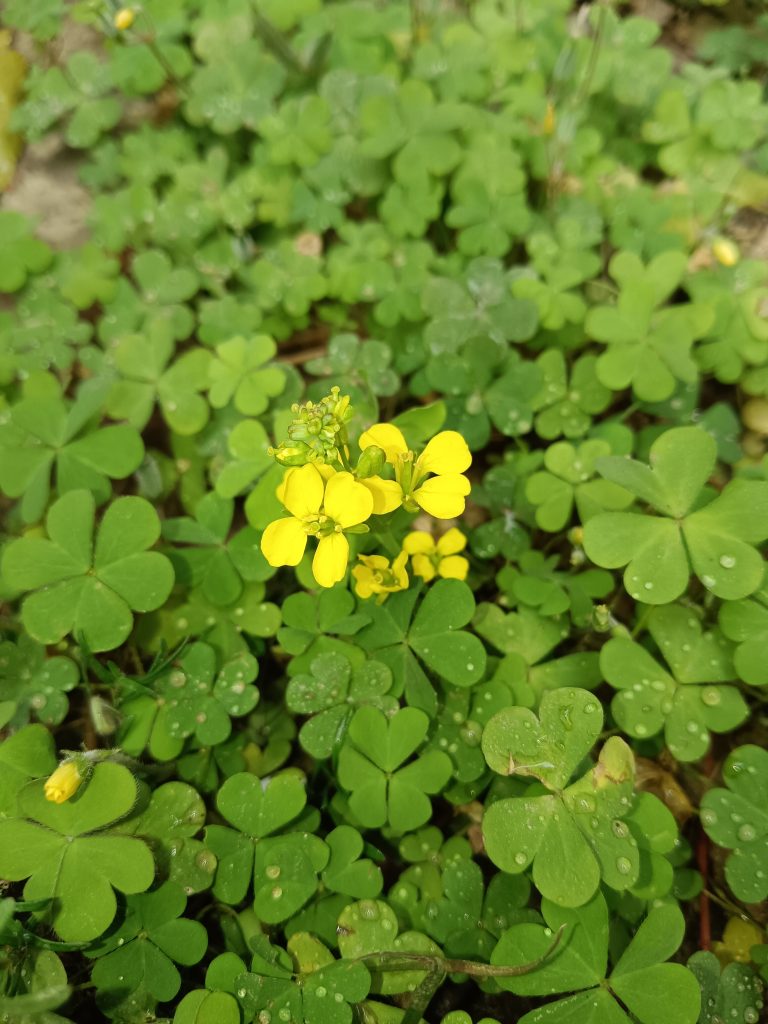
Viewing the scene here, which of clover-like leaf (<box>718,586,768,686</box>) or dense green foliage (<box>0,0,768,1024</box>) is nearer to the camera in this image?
dense green foliage (<box>0,0,768,1024</box>)

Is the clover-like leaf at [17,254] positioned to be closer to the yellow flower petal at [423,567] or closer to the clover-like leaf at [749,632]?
the yellow flower petal at [423,567]

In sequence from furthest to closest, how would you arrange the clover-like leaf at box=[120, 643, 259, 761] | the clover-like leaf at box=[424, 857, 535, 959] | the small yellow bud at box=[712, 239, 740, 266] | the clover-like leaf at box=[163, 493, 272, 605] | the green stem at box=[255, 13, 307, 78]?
the green stem at box=[255, 13, 307, 78] < the small yellow bud at box=[712, 239, 740, 266] < the clover-like leaf at box=[163, 493, 272, 605] < the clover-like leaf at box=[120, 643, 259, 761] < the clover-like leaf at box=[424, 857, 535, 959]

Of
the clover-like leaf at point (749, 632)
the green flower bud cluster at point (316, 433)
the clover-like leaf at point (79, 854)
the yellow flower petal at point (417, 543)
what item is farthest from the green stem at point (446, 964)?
the green flower bud cluster at point (316, 433)

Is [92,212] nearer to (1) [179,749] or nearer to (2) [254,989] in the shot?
(1) [179,749]

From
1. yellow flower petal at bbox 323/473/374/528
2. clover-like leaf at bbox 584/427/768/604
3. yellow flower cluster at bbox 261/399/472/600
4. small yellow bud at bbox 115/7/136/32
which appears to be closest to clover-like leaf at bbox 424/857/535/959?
clover-like leaf at bbox 584/427/768/604

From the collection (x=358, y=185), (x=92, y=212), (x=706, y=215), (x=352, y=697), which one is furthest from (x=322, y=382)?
(x=706, y=215)

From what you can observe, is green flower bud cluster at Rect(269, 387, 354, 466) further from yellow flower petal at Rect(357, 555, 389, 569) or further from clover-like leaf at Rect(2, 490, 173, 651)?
clover-like leaf at Rect(2, 490, 173, 651)
